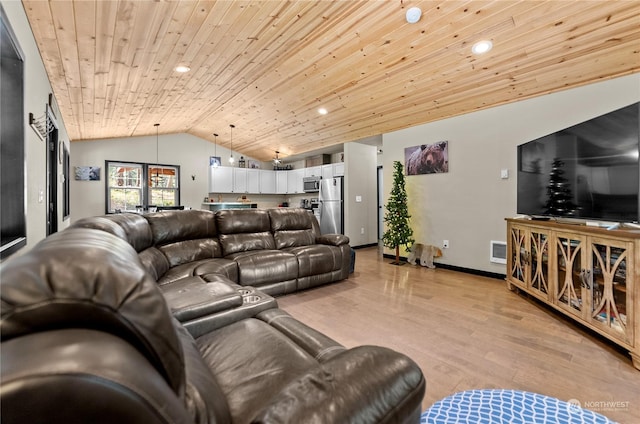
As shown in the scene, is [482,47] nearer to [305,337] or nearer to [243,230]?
[305,337]

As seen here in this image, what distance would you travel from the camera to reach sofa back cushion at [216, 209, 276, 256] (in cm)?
343

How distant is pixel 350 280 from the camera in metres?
3.88

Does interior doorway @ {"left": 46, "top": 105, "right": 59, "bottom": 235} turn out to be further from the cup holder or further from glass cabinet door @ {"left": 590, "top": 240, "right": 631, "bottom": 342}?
glass cabinet door @ {"left": 590, "top": 240, "right": 631, "bottom": 342}

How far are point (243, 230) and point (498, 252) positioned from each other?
11.4 ft

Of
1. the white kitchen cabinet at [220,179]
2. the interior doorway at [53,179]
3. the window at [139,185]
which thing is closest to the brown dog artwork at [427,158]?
the white kitchen cabinet at [220,179]

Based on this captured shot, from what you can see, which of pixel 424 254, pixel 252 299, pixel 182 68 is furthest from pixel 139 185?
pixel 424 254

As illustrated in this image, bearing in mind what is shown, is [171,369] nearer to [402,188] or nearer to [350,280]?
[350,280]

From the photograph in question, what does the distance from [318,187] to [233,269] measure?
4.22 m

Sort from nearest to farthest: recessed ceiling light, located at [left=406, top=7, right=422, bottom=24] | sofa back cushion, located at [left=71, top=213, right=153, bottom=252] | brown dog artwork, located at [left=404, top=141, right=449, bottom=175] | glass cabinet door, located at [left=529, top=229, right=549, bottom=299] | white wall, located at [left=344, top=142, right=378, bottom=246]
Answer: sofa back cushion, located at [left=71, top=213, right=153, bottom=252] → recessed ceiling light, located at [left=406, top=7, right=422, bottom=24] → glass cabinet door, located at [left=529, top=229, right=549, bottom=299] → brown dog artwork, located at [left=404, top=141, right=449, bottom=175] → white wall, located at [left=344, top=142, right=378, bottom=246]

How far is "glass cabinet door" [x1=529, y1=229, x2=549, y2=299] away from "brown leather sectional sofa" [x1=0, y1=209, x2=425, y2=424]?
8.57ft

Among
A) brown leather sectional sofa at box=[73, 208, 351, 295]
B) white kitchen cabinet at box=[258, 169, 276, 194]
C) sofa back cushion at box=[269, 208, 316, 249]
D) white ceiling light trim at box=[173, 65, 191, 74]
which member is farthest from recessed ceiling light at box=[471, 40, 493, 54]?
white kitchen cabinet at box=[258, 169, 276, 194]

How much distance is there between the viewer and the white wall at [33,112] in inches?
71.6

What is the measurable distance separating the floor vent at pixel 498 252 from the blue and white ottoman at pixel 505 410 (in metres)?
2.59

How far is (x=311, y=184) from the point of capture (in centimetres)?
707
